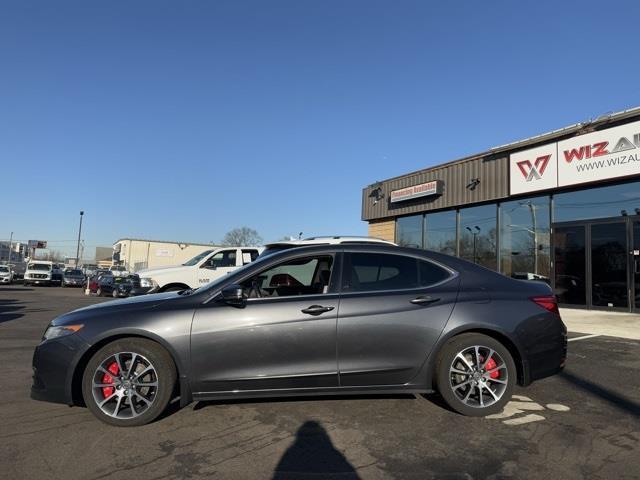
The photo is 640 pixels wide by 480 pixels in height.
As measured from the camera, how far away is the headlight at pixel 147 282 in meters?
12.3

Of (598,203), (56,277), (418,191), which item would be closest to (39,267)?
(56,277)

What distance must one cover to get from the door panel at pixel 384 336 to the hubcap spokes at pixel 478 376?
1.23ft

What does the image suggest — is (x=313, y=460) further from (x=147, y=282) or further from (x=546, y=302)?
(x=147, y=282)

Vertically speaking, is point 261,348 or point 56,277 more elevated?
point 56,277

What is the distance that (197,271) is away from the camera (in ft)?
42.3

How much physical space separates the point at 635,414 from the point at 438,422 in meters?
2.02

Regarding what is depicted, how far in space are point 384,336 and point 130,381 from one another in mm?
2311

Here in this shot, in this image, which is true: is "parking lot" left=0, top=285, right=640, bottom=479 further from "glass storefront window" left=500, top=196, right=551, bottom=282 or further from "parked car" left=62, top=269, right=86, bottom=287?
"parked car" left=62, top=269, right=86, bottom=287

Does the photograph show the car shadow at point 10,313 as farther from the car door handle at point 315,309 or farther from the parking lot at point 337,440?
the car door handle at point 315,309

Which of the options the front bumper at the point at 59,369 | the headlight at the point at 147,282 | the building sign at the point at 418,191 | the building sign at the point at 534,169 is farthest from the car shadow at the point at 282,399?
the building sign at the point at 418,191

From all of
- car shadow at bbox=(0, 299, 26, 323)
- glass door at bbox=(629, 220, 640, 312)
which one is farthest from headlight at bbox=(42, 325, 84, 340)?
glass door at bbox=(629, 220, 640, 312)

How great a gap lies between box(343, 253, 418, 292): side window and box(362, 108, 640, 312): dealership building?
1170 centimetres

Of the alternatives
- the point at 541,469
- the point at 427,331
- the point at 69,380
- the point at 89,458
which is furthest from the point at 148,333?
the point at 541,469

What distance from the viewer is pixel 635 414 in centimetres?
485
